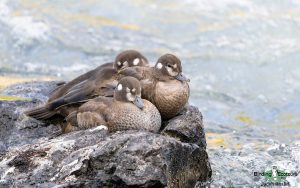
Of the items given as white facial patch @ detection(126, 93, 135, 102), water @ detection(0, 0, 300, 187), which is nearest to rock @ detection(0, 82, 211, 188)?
white facial patch @ detection(126, 93, 135, 102)

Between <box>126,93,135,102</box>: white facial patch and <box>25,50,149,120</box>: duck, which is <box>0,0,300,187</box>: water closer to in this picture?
<box>25,50,149,120</box>: duck

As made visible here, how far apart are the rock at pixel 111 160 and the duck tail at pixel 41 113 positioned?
79 cm

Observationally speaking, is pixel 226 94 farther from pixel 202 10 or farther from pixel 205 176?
pixel 205 176

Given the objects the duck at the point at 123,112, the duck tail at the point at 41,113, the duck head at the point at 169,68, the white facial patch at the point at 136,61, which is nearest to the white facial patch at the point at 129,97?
the duck at the point at 123,112

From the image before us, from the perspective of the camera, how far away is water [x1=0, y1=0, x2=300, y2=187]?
15.6 metres

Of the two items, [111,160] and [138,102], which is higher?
[138,102]

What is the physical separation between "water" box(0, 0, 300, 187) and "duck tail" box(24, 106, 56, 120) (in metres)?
4.57

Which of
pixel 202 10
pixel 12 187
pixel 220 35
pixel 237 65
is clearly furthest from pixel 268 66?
pixel 12 187

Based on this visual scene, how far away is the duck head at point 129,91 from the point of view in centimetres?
792

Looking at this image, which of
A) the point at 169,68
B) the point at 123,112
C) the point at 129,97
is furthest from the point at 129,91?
the point at 169,68

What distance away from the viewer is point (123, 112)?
7848mm

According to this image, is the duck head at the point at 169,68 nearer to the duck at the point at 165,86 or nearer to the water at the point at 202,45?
the duck at the point at 165,86

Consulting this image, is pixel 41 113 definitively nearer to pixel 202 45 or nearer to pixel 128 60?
pixel 128 60

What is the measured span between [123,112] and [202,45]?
11.4m
